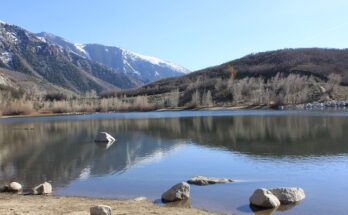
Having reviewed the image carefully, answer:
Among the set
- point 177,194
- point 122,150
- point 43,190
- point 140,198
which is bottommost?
point 140,198

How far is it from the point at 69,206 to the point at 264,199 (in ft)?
32.8

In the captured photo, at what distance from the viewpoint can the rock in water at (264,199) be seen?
24.4 meters

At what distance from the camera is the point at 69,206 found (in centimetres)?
2519

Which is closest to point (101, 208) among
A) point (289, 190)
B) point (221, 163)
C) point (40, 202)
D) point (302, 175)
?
point (40, 202)

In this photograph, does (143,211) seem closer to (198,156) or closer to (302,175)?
(302,175)

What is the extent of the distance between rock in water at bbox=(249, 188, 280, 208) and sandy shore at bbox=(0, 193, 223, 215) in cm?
296

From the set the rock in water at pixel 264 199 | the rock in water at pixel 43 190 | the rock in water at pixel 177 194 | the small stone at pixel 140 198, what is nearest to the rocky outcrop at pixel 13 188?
the rock in water at pixel 43 190

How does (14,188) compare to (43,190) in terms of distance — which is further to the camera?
(14,188)

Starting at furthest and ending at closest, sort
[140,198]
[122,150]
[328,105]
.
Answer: [328,105], [122,150], [140,198]

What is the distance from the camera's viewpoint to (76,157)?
50.2 metres

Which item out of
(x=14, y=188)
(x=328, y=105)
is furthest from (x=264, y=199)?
(x=328, y=105)

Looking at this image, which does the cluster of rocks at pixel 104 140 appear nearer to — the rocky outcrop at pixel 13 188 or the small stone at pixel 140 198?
the rocky outcrop at pixel 13 188

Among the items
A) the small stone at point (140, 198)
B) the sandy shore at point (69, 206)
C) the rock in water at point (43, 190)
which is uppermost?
the rock in water at point (43, 190)

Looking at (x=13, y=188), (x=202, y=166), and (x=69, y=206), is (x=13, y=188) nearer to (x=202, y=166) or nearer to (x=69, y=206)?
(x=69, y=206)
